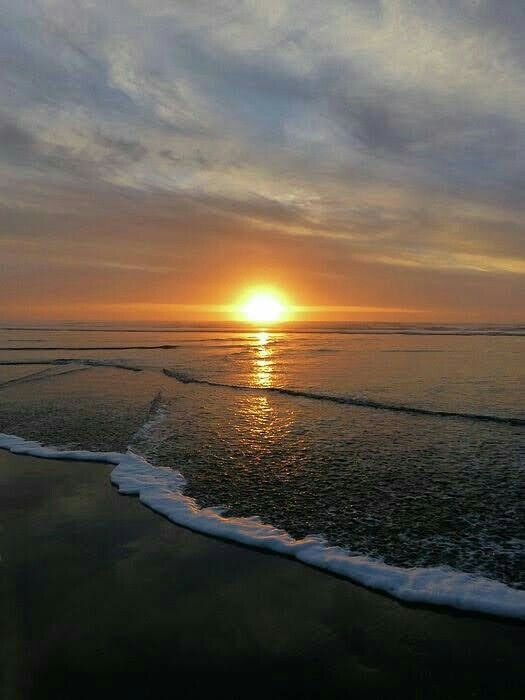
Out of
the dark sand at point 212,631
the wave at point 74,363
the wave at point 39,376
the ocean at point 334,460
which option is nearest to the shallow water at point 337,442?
the ocean at point 334,460

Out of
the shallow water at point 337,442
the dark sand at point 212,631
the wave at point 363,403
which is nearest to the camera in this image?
the dark sand at point 212,631

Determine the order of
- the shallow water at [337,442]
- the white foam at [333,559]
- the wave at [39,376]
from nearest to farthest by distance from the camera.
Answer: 1. the white foam at [333,559]
2. the shallow water at [337,442]
3. the wave at [39,376]

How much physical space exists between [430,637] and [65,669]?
3.20m

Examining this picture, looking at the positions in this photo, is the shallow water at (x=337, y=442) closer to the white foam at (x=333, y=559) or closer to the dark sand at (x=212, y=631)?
the white foam at (x=333, y=559)

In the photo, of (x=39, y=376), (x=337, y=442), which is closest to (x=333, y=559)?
(x=337, y=442)

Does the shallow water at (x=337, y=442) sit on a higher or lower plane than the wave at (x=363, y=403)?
lower

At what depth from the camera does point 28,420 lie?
13.5 meters

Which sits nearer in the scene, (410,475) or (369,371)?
(410,475)

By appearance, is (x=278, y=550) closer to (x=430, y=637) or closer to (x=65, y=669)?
(x=430, y=637)

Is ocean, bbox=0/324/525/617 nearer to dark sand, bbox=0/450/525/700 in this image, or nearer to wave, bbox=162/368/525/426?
wave, bbox=162/368/525/426

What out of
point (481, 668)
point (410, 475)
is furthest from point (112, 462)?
point (481, 668)

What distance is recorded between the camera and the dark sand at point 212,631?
3865 mm

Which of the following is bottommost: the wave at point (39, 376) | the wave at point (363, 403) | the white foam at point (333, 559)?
the white foam at point (333, 559)

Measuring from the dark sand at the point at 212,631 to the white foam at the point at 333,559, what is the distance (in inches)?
7.0
